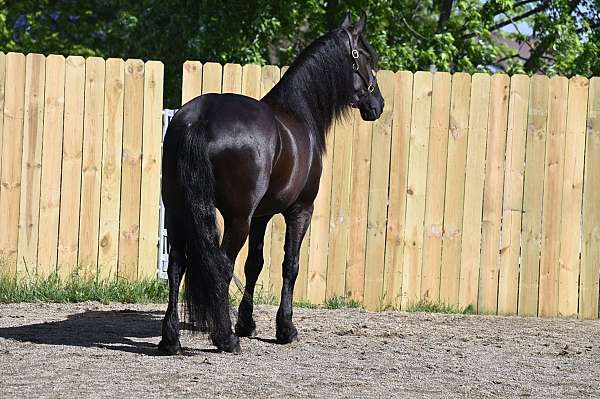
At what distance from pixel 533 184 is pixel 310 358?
354 cm

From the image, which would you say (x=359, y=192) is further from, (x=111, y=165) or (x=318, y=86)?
(x=111, y=165)

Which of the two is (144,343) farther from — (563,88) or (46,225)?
(563,88)

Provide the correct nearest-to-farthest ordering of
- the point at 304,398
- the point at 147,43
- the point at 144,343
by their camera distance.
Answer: the point at 304,398 → the point at 144,343 → the point at 147,43

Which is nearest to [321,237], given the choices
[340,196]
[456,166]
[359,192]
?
[340,196]

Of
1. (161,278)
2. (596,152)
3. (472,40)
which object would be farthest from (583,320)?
(472,40)

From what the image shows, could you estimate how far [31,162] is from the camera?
8.93 meters

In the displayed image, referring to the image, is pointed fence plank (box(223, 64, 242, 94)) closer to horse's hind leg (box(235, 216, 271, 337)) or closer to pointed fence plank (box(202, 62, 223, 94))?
pointed fence plank (box(202, 62, 223, 94))

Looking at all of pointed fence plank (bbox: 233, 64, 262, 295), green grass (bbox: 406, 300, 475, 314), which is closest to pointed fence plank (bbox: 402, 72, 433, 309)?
green grass (bbox: 406, 300, 475, 314)

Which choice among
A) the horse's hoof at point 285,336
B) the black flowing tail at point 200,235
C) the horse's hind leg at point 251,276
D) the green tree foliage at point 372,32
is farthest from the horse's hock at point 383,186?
the green tree foliage at point 372,32

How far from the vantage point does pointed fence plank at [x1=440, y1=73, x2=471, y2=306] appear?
9.29m

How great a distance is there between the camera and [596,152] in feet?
30.9

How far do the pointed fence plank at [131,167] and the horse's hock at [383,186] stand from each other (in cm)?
1

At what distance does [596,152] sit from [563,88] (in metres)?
0.64

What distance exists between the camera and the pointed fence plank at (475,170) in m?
9.30
